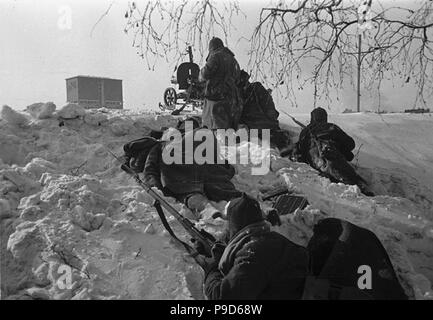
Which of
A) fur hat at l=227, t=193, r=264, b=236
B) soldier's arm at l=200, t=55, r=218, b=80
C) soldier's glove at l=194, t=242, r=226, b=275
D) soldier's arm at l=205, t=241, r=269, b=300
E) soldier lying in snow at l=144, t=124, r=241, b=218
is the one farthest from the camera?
soldier's arm at l=200, t=55, r=218, b=80

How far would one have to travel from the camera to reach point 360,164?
7328 mm

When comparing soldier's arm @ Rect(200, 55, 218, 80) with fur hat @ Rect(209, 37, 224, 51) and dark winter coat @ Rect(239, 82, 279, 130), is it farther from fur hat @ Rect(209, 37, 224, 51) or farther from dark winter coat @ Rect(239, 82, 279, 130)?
dark winter coat @ Rect(239, 82, 279, 130)

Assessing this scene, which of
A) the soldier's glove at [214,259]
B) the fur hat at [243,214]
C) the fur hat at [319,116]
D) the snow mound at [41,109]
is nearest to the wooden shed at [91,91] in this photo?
the snow mound at [41,109]

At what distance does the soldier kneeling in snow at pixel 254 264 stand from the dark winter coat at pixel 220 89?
4.66m

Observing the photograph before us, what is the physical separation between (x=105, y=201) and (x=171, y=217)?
73cm

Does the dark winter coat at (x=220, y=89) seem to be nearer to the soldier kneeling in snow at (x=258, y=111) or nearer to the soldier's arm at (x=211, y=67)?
the soldier's arm at (x=211, y=67)

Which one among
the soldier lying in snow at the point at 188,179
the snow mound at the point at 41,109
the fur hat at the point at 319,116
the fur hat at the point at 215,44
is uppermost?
the fur hat at the point at 215,44

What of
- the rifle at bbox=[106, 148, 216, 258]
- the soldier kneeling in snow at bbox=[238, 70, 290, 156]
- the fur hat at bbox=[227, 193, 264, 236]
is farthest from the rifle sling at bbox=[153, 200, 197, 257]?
the soldier kneeling in snow at bbox=[238, 70, 290, 156]

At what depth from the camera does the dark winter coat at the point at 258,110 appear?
780 centimetres

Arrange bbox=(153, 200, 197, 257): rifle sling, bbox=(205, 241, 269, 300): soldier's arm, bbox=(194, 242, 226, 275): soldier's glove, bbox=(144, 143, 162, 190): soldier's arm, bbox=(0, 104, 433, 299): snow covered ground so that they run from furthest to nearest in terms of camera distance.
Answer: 1. bbox=(144, 143, 162, 190): soldier's arm
2. bbox=(153, 200, 197, 257): rifle sling
3. bbox=(0, 104, 433, 299): snow covered ground
4. bbox=(194, 242, 226, 275): soldier's glove
5. bbox=(205, 241, 269, 300): soldier's arm

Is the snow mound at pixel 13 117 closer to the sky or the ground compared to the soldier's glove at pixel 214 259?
closer to the sky

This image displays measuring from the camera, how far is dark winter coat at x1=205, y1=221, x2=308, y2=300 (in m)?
2.64

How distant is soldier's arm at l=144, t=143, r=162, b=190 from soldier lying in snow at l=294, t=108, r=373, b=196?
2507 mm

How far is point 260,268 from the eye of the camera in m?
2.64
